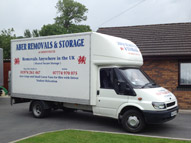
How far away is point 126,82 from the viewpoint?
298 inches

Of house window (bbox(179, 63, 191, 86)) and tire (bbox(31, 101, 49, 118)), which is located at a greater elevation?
house window (bbox(179, 63, 191, 86))

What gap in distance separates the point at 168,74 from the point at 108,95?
5.93 metres

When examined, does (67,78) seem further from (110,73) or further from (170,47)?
(170,47)

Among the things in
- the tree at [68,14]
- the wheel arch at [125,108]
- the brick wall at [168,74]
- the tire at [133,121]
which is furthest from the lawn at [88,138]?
the tree at [68,14]

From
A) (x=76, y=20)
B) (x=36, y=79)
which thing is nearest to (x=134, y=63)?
(x=36, y=79)

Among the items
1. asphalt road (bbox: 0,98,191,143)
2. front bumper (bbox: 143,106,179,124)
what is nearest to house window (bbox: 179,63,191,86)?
asphalt road (bbox: 0,98,191,143)

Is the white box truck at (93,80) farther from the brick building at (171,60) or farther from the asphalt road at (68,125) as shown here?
the brick building at (171,60)

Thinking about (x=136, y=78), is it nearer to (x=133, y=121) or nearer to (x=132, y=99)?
(x=132, y=99)

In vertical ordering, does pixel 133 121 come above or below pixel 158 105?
below

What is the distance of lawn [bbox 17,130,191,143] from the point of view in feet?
20.5

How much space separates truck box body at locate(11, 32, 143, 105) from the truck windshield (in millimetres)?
303

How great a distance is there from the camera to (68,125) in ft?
27.8

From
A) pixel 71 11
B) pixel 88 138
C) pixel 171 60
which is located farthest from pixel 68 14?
pixel 88 138

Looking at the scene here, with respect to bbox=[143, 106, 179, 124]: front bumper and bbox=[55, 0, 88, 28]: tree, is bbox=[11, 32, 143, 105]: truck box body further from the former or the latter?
bbox=[55, 0, 88, 28]: tree
